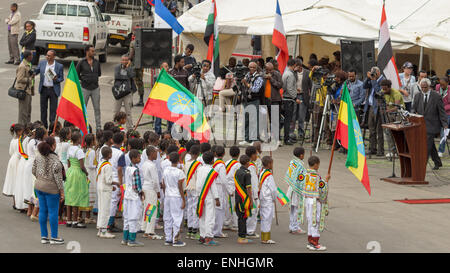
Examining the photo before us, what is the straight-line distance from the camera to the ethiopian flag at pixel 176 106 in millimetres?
13266

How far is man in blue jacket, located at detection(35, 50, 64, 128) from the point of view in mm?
18234

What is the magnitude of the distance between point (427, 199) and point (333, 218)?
2.44 meters

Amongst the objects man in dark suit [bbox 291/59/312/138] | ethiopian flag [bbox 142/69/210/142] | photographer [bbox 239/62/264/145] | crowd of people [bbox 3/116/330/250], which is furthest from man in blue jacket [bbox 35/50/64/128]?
crowd of people [bbox 3/116/330/250]

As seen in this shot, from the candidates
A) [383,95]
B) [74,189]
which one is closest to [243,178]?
[74,189]

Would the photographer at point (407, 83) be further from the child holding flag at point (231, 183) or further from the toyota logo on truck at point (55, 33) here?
the toyota logo on truck at point (55, 33)

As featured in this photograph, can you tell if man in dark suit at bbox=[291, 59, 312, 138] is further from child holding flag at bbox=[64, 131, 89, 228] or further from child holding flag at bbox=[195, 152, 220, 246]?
child holding flag at bbox=[64, 131, 89, 228]

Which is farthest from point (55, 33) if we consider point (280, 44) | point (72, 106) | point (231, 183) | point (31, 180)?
point (231, 183)

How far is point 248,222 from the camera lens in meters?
12.1

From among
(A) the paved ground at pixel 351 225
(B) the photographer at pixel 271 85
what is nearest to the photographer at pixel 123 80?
(A) the paved ground at pixel 351 225

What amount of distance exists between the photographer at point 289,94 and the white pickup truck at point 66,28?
953 centimetres

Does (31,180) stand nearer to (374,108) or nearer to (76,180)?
(76,180)

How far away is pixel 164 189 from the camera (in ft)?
38.3

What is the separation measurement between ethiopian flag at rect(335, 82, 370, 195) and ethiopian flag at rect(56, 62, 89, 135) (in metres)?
4.01

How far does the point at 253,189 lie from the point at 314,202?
2.82 ft
